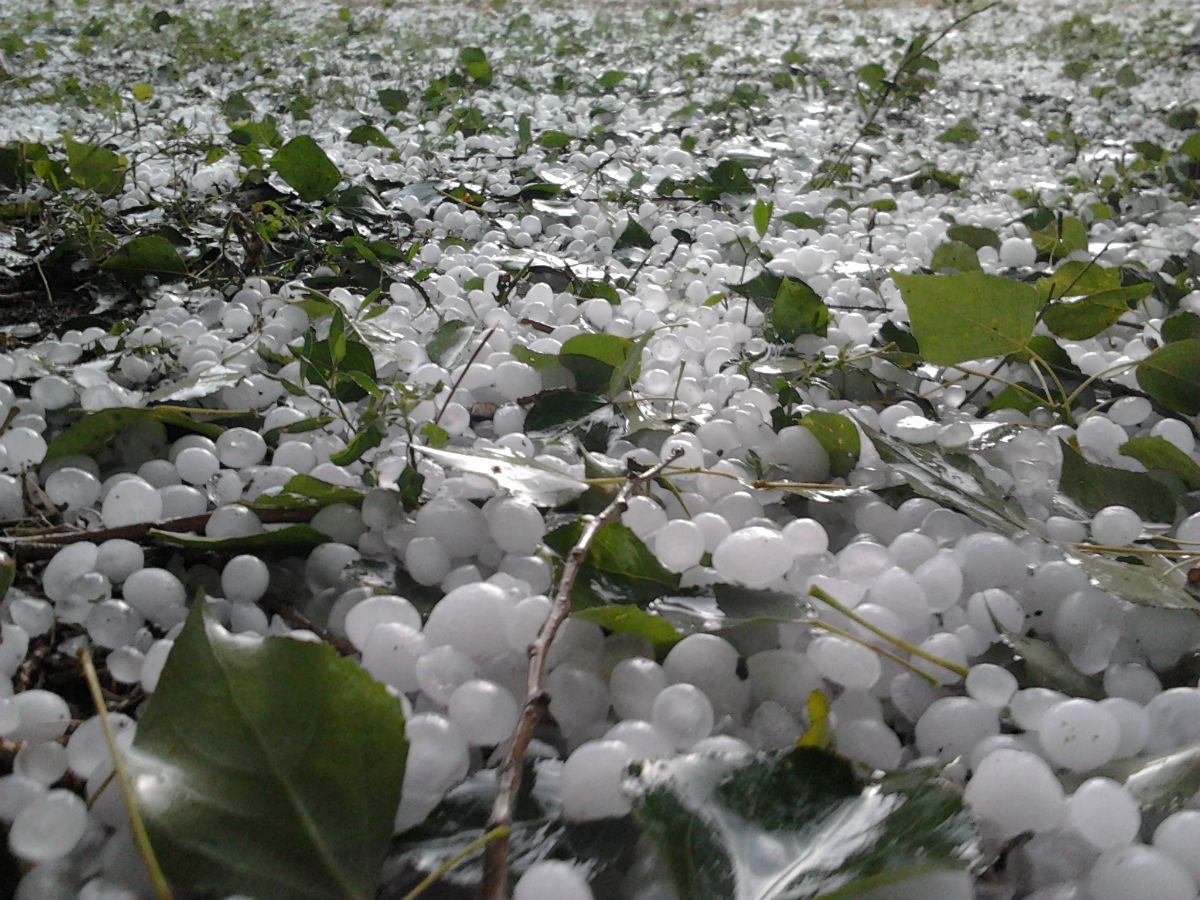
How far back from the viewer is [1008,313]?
0.70 m

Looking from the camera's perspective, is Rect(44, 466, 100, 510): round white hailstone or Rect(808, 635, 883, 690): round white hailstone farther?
Rect(44, 466, 100, 510): round white hailstone

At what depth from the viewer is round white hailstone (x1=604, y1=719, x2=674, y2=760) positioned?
38 cm

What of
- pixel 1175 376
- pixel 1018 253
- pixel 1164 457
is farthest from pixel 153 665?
pixel 1018 253

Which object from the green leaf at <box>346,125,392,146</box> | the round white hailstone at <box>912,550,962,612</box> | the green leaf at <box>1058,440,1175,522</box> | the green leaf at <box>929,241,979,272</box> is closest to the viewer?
the round white hailstone at <box>912,550,962,612</box>

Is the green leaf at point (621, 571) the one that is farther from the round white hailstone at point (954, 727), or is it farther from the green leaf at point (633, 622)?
the round white hailstone at point (954, 727)

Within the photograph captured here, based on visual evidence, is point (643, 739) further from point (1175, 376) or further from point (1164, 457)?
point (1175, 376)

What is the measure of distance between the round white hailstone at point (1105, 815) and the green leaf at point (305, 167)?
1154 millimetres

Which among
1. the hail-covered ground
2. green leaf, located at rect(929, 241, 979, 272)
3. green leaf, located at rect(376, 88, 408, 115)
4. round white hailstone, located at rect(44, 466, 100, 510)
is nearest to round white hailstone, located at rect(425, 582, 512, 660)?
the hail-covered ground

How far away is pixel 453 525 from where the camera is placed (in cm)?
54

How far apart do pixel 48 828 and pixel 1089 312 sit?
0.88 metres

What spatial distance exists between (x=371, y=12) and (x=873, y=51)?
247cm

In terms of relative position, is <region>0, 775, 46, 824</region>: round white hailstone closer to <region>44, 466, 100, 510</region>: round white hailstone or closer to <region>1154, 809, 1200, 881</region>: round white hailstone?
<region>44, 466, 100, 510</region>: round white hailstone

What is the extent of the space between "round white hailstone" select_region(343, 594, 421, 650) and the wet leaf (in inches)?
4.1

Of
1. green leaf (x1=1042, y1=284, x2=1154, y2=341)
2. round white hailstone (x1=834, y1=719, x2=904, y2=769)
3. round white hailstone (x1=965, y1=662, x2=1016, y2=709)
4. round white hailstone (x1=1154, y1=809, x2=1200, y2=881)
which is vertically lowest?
round white hailstone (x1=834, y1=719, x2=904, y2=769)
